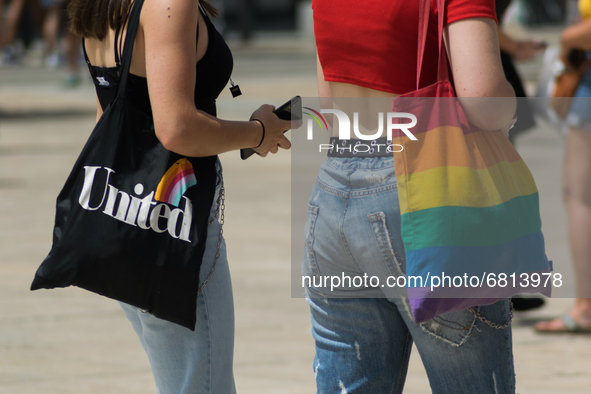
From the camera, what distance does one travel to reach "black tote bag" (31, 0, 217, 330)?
2033mm

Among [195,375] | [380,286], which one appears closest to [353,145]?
[380,286]

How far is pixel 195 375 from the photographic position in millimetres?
2143

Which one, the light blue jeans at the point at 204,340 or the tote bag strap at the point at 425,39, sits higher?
the tote bag strap at the point at 425,39

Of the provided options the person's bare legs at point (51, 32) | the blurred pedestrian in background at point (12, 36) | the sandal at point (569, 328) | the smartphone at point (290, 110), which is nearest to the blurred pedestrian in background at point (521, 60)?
the sandal at point (569, 328)

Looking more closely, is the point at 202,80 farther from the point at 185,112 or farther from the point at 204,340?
the point at 204,340

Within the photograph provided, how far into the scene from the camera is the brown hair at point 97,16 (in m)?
2.03

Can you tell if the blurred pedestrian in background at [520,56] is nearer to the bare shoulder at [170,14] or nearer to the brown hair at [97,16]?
the brown hair at [97,16]

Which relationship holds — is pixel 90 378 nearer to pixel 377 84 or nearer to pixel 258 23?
pixel 377 84

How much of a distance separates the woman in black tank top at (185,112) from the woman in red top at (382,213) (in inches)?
9.8

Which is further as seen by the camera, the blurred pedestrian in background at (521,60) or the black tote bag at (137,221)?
the blurred pedestrian in background at (521,60)

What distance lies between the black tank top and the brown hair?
0.19ft

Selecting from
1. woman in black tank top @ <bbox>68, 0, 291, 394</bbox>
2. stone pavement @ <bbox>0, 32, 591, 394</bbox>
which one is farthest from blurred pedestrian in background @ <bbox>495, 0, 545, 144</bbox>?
woman in black tank top @ <bbox>68, 0, 291, 394</bbox>

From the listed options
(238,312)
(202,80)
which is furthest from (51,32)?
(202,80)

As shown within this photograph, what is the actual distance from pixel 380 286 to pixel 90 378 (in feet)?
7.84
